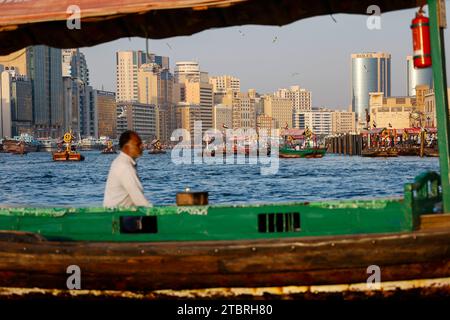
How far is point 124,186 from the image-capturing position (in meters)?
9.53

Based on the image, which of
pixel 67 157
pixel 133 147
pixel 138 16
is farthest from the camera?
pixel 67 157

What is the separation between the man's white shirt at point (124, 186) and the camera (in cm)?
941

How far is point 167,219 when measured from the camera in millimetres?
9336

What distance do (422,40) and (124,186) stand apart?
4.04m

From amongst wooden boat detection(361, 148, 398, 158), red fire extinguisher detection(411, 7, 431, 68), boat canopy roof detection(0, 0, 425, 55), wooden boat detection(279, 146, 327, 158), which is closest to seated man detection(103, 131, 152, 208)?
boat canopy roof detection(0, 0, 425, 55)

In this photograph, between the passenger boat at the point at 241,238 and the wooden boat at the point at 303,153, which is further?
the wooden boat at the point at 303,153

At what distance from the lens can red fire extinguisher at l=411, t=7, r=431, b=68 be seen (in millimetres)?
8867

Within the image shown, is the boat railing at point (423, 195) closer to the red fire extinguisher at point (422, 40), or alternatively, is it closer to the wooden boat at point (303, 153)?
the red fire extinguisher at point (422, 40)

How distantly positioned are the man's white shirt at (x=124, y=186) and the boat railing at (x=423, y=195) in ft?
10.6

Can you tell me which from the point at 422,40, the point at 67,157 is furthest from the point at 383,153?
the point at 422,40

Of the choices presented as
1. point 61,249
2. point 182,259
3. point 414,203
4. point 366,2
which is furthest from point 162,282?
point 366,2

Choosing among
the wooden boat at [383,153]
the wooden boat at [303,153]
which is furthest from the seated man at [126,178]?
the wooden boat at [303,153]

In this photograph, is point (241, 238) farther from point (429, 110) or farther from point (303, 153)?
point (429, 110)

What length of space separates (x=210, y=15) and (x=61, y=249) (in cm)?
363
